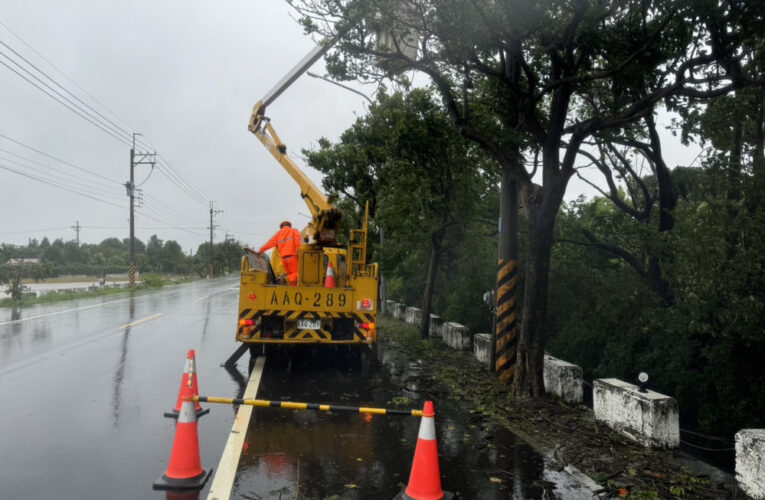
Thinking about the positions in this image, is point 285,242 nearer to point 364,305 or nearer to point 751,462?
point 364,305

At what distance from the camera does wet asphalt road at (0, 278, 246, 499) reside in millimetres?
4828

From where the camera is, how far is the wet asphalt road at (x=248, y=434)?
4730 millimetres

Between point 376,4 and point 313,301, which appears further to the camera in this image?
point 313,301

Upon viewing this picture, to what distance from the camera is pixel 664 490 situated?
4.84 m

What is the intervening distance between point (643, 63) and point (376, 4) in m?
3.81

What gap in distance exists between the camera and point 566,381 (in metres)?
8.09

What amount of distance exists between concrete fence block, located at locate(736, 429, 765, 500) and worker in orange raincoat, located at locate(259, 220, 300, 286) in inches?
308

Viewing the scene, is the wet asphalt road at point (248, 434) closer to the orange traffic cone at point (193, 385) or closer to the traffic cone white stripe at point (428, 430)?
the orange traffic cone at point (193, 385)

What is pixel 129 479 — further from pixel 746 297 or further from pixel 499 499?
pixel 746 297

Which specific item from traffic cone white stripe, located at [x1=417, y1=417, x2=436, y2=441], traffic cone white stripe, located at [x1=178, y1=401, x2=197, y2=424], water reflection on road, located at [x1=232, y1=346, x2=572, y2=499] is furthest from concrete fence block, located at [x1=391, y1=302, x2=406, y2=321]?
traffic cone white stripe, located at [x1=417, y1=417, x2=436, y2=441]

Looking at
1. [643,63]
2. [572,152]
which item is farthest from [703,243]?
[643,63]

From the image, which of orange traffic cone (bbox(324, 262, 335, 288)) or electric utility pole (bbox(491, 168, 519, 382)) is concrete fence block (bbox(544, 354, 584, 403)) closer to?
electric utility pole (bbox(491, 168, 519, 382))

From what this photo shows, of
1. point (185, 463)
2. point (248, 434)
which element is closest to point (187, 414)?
point (185, 463)

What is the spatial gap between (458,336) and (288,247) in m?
4.67
